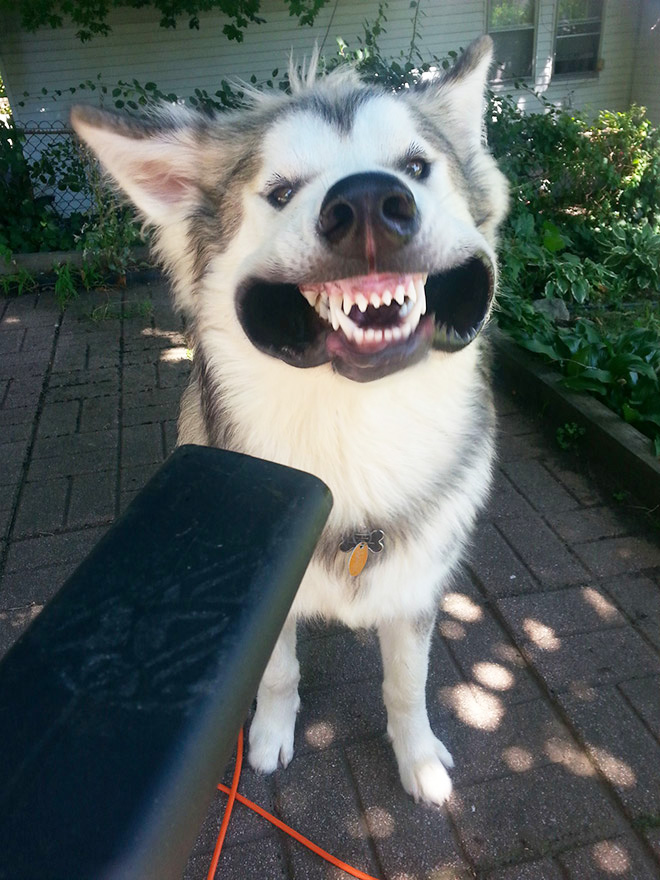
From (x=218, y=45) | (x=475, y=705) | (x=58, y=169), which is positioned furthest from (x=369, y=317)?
(x=218, y=45)

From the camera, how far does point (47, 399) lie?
4328 mm

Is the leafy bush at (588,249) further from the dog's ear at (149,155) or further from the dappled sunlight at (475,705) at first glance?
the dog's ear at (149,155)

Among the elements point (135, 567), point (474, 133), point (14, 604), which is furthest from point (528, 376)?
point (135, 567)

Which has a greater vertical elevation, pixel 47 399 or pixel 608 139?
pixel 608 139

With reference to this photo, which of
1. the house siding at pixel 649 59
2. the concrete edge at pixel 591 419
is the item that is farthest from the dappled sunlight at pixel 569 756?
the house siding at pixel 649 59

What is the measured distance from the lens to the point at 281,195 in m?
1.58

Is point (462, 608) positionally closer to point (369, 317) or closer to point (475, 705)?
point (475, 705)

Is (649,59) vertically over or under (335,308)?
over

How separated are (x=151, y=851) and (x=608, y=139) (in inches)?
284

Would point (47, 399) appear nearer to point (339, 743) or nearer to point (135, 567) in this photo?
point (339, 743)

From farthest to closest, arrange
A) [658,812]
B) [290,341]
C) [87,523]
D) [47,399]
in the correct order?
[47,399] < [87,523] < [658,812] < [290,341]

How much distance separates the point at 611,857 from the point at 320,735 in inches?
37.7

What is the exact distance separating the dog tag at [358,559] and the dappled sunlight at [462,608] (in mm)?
1028

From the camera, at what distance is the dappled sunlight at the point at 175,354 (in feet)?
15.7
